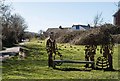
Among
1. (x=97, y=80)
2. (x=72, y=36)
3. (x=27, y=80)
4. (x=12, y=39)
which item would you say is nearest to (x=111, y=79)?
(x=97, y=80)

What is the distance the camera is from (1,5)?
35.0 m

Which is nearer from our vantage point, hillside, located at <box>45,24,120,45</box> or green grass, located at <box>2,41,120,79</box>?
green grass, located at <box>2,41,120,79</box>

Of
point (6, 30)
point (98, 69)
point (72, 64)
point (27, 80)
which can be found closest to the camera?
point (27, 80)

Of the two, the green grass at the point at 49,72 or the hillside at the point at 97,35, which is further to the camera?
the hillside at the point at 97,35

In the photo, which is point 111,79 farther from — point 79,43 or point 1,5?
point 79,43

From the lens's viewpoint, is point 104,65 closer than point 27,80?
No

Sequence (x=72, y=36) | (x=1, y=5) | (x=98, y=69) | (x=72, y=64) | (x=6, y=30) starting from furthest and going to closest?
(x=72, y=36)
(x=6, y=30)
(x=1, y=5)
(x=72, y=64)
(x=98, y=69)

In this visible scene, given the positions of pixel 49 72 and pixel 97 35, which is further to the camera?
pixel 97 35

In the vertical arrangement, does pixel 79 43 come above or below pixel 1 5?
below

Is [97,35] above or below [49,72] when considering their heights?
above

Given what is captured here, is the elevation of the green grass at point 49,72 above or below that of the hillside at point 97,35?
below

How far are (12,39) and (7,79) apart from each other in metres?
52.0

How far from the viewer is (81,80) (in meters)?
14.2

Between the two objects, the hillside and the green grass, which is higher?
the hillside
